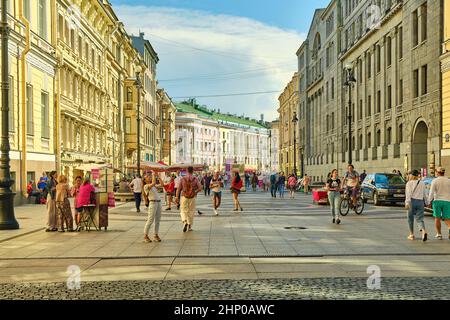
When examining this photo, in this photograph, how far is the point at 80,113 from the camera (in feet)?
140

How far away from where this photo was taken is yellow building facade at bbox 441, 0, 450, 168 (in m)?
32.0

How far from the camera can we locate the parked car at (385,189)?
28.9 metres

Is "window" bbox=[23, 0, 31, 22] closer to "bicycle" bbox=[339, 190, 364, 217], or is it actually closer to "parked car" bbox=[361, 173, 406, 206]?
"bicycle" bbox=[339, 190, 364, 217]

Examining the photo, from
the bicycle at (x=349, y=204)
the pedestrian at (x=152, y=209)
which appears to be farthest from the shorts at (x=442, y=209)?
the bicycle at (x=349, y=204)

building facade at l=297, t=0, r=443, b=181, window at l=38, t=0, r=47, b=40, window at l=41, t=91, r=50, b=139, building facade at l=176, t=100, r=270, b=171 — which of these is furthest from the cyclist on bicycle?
building facade at l=176, t=100, r=270, b=171

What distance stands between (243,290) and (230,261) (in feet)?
9.55

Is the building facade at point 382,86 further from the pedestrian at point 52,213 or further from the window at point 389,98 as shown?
the pedestrian at point 52,213

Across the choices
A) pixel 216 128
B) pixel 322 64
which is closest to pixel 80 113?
pixel 322 64

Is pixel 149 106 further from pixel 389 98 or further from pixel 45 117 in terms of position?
pixel 45 117

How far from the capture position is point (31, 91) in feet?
102

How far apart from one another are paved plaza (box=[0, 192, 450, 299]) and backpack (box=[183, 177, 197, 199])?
1.03m

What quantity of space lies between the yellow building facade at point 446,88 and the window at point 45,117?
71.6ft

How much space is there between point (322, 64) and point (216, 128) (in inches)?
2894

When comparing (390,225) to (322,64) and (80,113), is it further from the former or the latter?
(322,64)
